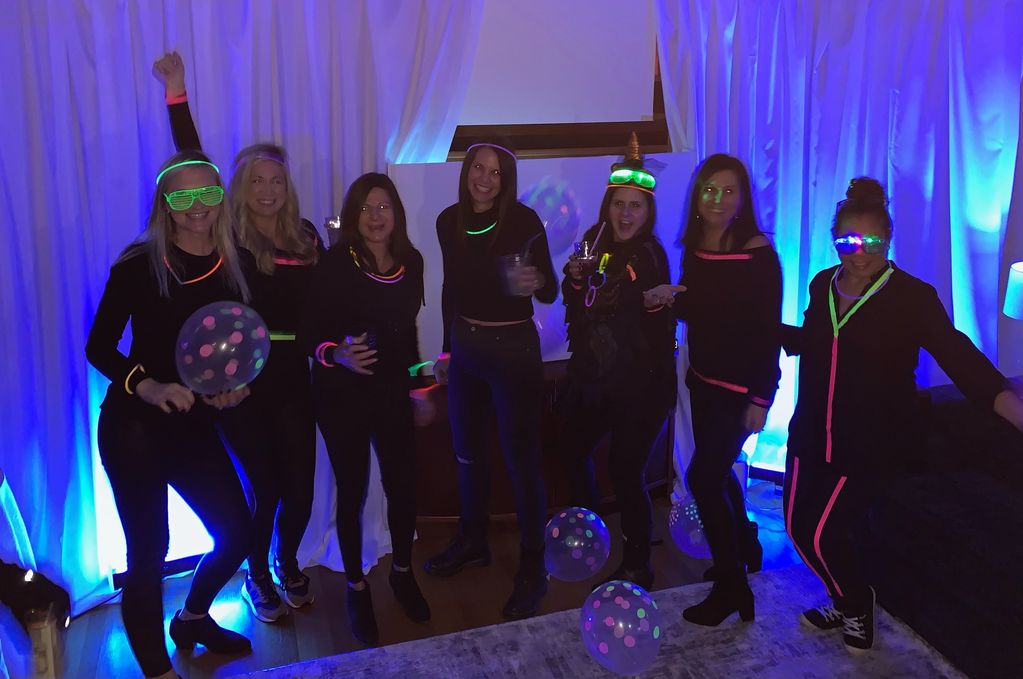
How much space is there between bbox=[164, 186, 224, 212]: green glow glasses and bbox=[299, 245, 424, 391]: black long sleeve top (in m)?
0.38

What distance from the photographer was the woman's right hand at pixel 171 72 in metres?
2.43

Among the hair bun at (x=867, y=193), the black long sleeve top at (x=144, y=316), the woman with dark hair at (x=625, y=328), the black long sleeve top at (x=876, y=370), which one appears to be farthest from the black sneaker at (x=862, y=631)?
the black long sleeve top at (x=144, y=316)

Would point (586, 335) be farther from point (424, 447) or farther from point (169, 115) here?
point (169, 115)

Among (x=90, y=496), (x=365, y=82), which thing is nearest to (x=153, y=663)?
(x=90, y=496)

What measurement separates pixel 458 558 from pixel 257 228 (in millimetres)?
1429

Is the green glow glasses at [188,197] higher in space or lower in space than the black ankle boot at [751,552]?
higher

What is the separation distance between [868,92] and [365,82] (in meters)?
2.24

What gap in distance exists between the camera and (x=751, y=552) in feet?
9.52

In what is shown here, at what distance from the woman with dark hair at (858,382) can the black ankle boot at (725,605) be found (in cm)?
26

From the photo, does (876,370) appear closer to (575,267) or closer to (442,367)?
(575,267)

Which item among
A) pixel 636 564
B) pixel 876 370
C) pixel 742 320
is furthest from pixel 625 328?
pixel 636 564

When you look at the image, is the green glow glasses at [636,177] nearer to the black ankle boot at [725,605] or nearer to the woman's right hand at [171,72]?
the black ankle boot at [725,605]

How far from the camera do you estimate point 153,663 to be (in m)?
2.19

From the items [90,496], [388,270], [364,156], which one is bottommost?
[90,496]
